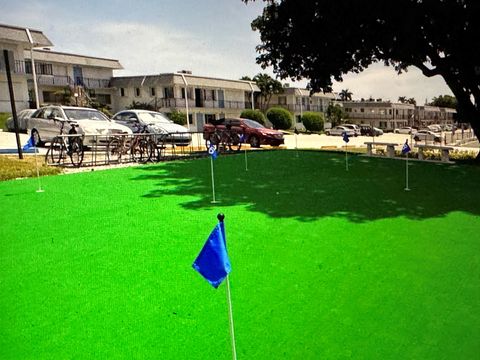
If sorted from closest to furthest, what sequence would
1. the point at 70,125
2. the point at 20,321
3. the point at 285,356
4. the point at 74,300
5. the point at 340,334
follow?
1. the point at 285,356
2. the point at 340,334
3. the point at 20,321
4. the point at 74,300
5. the point at 70,125

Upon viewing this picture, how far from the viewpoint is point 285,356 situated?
9.39 ft

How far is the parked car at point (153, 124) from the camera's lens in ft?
61.0

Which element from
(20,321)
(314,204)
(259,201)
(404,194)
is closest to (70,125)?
(259,201)

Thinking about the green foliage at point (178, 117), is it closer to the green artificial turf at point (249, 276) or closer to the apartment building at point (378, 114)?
the green artificial turf at point (249, 276)

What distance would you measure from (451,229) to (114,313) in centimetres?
485

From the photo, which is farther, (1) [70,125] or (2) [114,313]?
(1) [70,125]

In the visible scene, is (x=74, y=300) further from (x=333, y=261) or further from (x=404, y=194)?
(x=404, y=194)

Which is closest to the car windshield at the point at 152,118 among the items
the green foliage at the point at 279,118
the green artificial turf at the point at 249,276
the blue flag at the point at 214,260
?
the green artificial turf at the point at 249,276

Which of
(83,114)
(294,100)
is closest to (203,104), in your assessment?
(294,100)

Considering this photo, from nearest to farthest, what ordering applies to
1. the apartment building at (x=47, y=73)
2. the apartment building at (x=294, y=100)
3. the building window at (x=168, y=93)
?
1. the apartment building at (x=47, y=73)
2. the building window at (x=168, y=93)
3. the apartment building at (x=294, y=100)

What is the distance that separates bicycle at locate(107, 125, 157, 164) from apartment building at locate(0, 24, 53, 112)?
76.1 ft

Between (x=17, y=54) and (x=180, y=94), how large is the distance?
17840 millimetres

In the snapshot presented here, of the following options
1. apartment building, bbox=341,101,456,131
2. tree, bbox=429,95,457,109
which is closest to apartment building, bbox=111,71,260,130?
apartment building, bbox=341,101,456,131

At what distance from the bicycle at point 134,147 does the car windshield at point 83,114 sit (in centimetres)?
185
